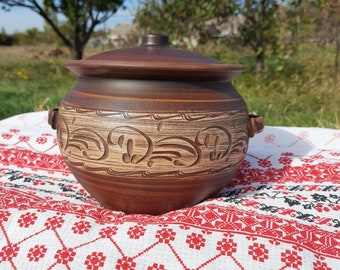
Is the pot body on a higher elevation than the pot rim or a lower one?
lower

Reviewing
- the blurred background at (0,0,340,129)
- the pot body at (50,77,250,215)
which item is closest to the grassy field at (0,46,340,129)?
the blurred background at (0,0,340,129)

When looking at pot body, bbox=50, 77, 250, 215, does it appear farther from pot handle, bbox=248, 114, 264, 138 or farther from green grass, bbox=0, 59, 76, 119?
green grass, bbox=0, 59, 76, 119

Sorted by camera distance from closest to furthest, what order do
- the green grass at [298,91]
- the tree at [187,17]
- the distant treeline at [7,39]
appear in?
the green grass at [298,91]
the tree at [187,17]
the distant treeline at [7,39]

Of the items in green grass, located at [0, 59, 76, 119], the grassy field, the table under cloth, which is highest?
the table under cloth

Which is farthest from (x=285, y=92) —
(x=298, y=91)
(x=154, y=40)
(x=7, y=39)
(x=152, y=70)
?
(x=7, y=39)

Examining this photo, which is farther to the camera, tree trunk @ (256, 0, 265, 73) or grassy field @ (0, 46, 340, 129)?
tree trunk @ (256, 0, 265, 73)

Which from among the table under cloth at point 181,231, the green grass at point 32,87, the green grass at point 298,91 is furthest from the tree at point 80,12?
the table under cloth at point 181,231

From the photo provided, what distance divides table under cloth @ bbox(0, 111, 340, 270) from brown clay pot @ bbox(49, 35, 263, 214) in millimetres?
94

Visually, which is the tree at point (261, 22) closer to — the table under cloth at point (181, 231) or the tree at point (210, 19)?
the tree at point (210, 19)

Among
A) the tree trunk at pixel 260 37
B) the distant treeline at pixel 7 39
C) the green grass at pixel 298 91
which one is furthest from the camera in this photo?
the distant treeline at pixel 7 39

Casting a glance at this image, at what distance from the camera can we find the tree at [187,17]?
4.90 m

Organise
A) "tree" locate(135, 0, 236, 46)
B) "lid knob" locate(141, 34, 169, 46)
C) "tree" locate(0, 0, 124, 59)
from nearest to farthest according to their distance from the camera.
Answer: "lid knob" locate(141, 34, 169, 46)
"tree" locate(135, 0, 236, 46)
"tree" locate(0, 0, 124, 59)

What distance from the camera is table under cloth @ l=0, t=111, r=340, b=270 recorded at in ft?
3.44

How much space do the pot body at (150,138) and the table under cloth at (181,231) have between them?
0.30 feet
